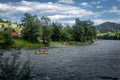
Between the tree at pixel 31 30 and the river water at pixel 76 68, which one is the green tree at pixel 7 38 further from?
the river water at pixel 76 68

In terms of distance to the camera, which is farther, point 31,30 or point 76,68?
point 31,30

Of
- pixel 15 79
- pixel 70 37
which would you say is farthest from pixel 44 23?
pixel 15 79

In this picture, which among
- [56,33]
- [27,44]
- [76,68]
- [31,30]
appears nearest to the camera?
[76,68]

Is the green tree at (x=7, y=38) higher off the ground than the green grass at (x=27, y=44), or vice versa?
the green tree at (x=7, y=38)

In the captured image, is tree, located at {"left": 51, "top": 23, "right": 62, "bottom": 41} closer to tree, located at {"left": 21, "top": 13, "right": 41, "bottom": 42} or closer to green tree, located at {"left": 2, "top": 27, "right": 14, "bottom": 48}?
tree, located at {"left": 21, "top": 13, "right": 41, "bottom": 42}

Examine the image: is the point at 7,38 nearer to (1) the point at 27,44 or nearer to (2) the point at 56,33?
(1) the point at 27,44

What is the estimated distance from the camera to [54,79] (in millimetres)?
43250

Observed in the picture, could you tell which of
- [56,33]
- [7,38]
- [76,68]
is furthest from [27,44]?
[76,68]

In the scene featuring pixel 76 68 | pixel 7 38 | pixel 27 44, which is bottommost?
pixel 27 44

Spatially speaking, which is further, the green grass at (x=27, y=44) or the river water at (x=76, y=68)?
the green grass at (x=27, y=44)

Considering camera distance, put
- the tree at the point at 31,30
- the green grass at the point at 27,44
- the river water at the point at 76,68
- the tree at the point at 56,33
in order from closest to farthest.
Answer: the river water at the point at 76,68
the green grass at the point at 27,44
the tree at the point at 31,30
the tree at the point at 56,33

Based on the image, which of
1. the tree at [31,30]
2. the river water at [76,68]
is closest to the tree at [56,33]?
the tree at [31,30]

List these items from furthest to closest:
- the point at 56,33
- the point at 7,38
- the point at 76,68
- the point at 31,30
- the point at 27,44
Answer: the point at 56,33, the point at 31,30, the point at 27,44, the point at 7,38, the point at 76,68

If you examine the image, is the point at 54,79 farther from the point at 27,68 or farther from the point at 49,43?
the point at 49,43
